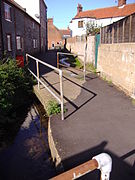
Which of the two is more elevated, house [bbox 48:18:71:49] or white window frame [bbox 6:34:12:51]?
house [bbox 48:18:71:49]

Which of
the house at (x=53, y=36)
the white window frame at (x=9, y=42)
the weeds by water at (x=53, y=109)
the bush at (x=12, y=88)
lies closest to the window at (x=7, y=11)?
the white window frame at (x=9, y=42)

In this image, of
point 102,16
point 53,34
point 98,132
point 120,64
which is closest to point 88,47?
point 120,64

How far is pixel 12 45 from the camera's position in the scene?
12.7 m

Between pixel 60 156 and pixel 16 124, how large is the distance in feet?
11.1

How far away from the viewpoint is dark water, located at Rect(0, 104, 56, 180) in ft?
11.2

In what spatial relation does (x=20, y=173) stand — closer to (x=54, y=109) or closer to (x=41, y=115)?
(x=54, y=109)

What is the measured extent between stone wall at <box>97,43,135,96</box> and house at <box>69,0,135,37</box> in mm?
22044

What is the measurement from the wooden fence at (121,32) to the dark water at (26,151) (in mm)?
4565

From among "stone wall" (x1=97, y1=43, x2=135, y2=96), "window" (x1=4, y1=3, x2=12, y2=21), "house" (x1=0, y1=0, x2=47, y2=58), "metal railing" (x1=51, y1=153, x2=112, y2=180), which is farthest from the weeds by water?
"window" (x1=4, y1=3, x2=12, y2=21)

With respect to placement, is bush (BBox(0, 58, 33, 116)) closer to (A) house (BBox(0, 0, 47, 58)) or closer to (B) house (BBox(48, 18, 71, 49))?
(A) house (BBox(0, 0, 47, 58))

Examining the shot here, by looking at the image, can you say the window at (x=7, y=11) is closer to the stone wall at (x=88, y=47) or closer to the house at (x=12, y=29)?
the house at (x=12, y=29)

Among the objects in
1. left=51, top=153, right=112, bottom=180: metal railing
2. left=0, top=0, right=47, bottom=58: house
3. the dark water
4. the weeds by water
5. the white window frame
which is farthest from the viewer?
the white window frame

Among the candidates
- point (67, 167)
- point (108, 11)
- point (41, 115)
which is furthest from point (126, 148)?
point (108, 11)

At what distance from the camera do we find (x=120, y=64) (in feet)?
22.5
